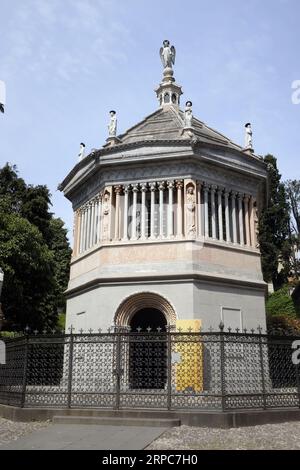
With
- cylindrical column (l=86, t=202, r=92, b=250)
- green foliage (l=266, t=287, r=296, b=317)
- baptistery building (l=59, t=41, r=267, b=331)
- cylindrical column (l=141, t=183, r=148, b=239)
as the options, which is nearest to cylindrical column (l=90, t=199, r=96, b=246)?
baptistery building (l=59, t=41, r=267, b=331)

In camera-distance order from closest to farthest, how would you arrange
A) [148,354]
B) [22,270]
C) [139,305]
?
1. [148,354]
2. [139,305]
3. [22,270]

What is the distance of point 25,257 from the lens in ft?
72.7

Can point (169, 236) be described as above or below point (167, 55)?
below

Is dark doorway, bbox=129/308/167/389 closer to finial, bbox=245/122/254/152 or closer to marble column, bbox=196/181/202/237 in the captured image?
marble column, bbox=196/181/202/237

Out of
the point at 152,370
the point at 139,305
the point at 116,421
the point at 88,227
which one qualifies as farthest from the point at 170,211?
the point at 116,421

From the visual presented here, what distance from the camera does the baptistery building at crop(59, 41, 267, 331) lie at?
16.1 metres

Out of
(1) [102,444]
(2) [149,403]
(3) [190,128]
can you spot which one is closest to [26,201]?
(3) [190,128]

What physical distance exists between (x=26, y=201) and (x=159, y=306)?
19.2m

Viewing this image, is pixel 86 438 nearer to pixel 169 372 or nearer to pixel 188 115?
pixel 169 372

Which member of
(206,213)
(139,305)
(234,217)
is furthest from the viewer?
(234,217)

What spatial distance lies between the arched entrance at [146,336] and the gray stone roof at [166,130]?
6.07 metres

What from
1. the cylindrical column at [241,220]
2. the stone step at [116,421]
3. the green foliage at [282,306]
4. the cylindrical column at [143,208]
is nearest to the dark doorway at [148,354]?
the stone step at [116,421]

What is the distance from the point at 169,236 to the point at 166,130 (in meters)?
4.91

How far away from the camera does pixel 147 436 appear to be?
8.67 meters
